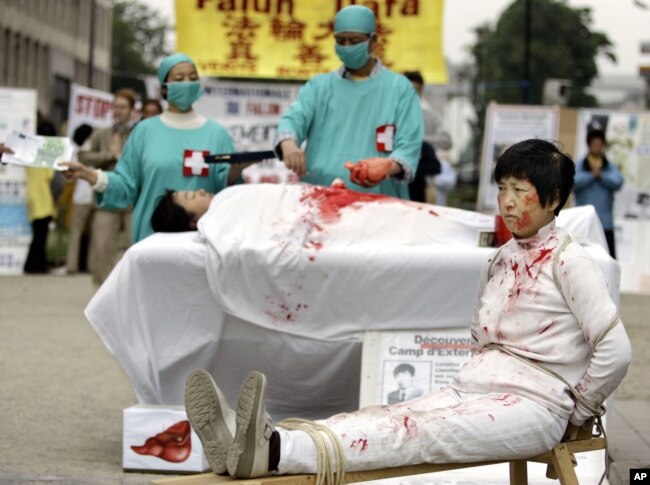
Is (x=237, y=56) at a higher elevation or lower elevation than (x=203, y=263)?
higher

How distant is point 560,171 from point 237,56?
1188cm

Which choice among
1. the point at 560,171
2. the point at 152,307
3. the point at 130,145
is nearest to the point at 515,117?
the point at 130,145

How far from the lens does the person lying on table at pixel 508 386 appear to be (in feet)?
12.6

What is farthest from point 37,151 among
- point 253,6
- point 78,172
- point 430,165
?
point 253,6

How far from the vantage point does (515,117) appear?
17125 mm

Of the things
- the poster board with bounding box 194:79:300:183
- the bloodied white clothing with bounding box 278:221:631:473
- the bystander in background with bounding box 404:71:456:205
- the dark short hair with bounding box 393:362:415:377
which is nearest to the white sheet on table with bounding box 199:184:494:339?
the dark short hair with bounding box 393:362:415:377

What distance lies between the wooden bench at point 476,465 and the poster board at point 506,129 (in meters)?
12.7

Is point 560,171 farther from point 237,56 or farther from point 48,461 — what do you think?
point 237,56

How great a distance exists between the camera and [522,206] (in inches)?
165

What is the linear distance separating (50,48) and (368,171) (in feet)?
173

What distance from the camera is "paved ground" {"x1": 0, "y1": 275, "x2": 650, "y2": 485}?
603 centimetres

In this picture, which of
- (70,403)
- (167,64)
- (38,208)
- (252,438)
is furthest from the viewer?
(38,208)

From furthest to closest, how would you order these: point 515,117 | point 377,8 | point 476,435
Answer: point 515,117, point 377,8, point 476,435

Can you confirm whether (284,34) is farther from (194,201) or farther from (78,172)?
(194,201)
